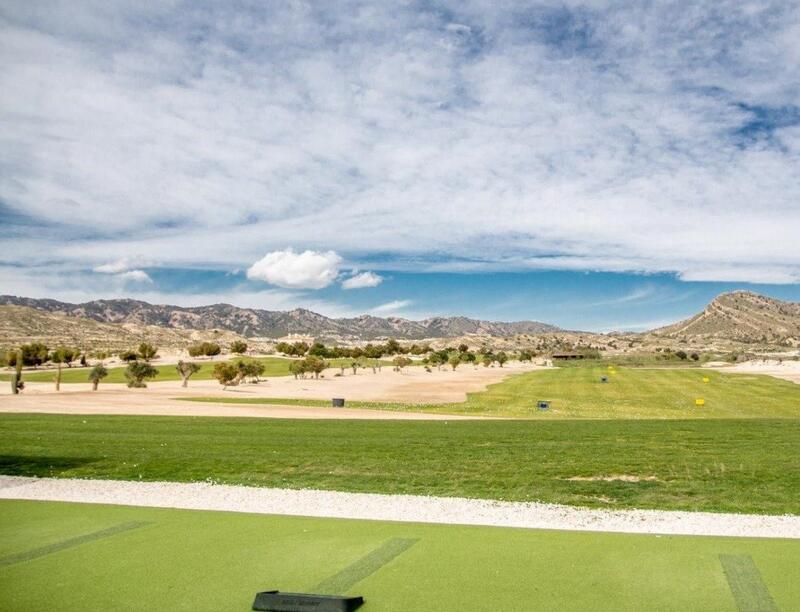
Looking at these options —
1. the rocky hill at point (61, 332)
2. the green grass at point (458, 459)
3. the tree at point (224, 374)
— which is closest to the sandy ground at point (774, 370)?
the tree at point (224, 374)

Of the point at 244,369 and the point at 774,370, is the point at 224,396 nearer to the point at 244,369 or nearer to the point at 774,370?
the point at 244,369

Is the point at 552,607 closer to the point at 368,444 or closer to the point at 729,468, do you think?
the point at 729,468

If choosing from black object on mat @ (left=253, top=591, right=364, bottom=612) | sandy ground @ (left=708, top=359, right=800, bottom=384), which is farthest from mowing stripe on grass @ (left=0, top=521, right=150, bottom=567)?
sandy ground @ (left=708, top=359, right=800, bottom=384)

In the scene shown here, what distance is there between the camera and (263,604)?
7.07 m

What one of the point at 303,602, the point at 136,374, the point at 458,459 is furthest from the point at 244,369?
the point at 303,602

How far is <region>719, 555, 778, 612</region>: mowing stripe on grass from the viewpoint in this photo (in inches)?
275

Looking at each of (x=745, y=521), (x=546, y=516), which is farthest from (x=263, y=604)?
(x=745, y=521)

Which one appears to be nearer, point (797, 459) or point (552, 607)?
point (552, 607)

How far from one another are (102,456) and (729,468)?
1658 centimetres

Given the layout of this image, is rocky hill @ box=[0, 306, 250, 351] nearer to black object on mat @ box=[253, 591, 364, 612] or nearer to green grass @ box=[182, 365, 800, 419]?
green grass @ box=[182, 365, 800, 419]

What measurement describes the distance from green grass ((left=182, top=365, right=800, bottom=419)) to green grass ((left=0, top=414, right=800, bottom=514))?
1768 centimetres

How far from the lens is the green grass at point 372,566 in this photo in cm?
725

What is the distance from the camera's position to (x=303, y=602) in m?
6.95

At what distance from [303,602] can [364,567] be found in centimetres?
163
